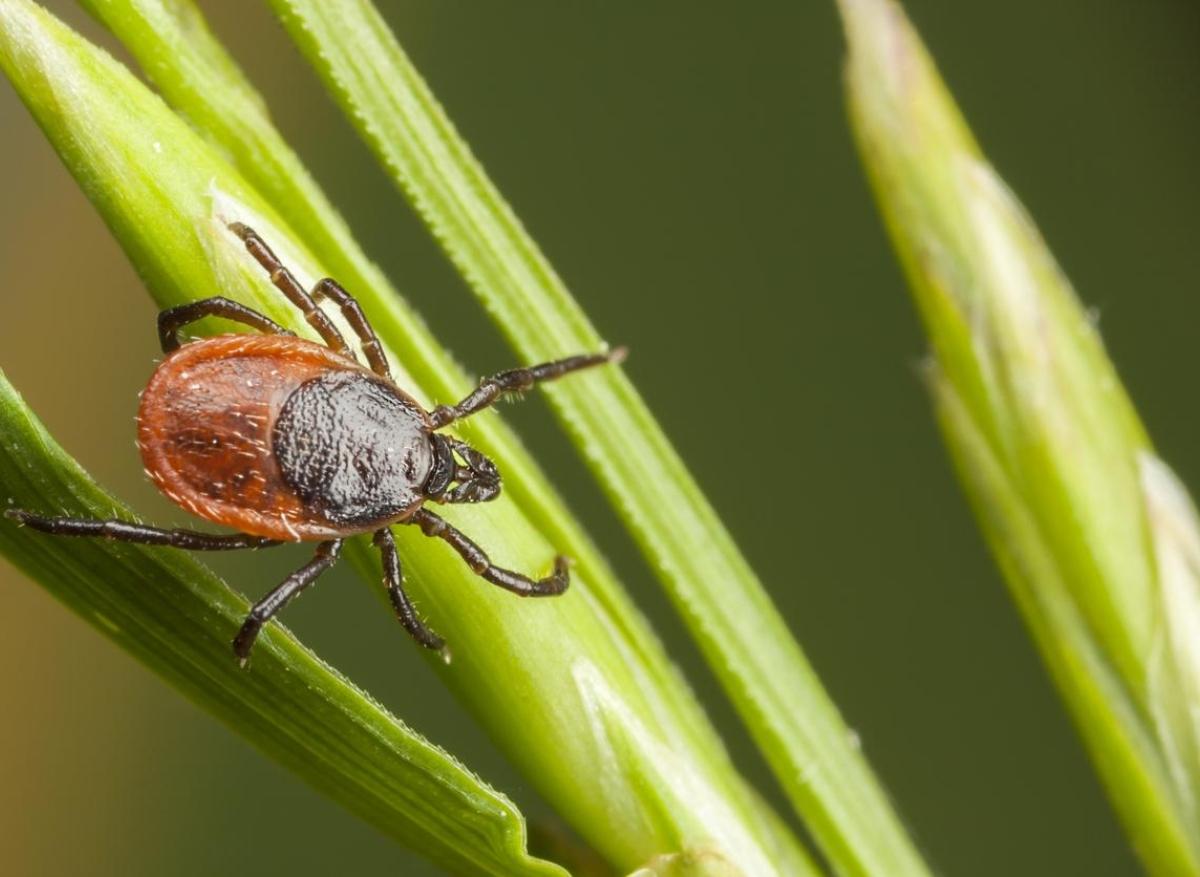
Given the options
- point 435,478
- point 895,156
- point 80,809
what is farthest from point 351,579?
point 895,156

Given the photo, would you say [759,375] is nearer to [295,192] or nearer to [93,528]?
[295,192]

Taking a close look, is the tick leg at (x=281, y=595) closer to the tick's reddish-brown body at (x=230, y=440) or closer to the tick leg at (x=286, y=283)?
the tick's reddish-brown body at (x=230, y=440)

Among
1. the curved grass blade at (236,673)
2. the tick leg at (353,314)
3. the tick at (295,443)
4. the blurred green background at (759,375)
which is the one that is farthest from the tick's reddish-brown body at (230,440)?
the blurred green background at (759,375)

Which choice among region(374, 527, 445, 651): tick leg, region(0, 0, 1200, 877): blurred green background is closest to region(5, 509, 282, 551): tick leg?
region(374, 527, 445, 651): tick leg

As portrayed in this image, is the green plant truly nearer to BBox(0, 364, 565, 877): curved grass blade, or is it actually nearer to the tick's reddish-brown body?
BBox(0, 364, 565, 877): curved grass blade

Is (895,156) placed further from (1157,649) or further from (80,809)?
(80,809)
